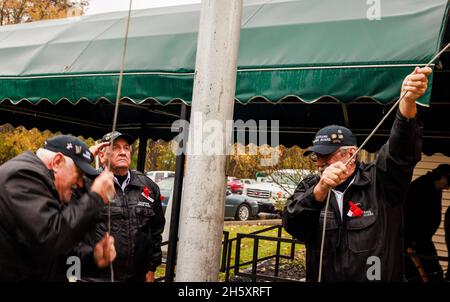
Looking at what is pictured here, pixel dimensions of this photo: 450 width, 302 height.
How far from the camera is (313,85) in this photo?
2.99m

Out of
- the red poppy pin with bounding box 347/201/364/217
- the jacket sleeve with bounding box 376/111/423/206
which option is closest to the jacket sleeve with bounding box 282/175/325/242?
the red poppy pin with bounding box 347/201/364/217

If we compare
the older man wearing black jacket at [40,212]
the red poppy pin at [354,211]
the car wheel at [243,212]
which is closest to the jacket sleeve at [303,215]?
the red poppy pin at [354,211]

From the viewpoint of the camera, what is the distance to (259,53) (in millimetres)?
3283

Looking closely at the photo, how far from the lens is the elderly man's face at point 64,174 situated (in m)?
2.22

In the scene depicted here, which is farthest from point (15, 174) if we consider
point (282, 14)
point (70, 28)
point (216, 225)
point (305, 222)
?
point (70, 28)

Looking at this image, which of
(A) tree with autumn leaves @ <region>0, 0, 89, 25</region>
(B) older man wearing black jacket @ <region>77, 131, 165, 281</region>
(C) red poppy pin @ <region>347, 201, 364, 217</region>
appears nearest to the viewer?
(C) red poppy pin @ <region>347, 201, 364, 217</region>

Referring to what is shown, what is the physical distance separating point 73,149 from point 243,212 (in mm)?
14960

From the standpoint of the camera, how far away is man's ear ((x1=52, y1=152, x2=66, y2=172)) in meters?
2.20

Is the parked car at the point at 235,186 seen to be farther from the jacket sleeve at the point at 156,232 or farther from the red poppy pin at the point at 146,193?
the red poppy pin at the point at 146,193

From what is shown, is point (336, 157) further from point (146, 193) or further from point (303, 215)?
point (146, 193)

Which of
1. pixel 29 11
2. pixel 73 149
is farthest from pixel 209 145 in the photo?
pixel 29 11

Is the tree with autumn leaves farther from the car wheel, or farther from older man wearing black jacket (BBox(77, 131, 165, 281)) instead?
older man wearing black jacket (BBox(77, 131, 165, 281))

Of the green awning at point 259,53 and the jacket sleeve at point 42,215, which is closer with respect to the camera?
the jacket sleeve at point 42,215

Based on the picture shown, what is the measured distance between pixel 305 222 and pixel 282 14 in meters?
1.80
